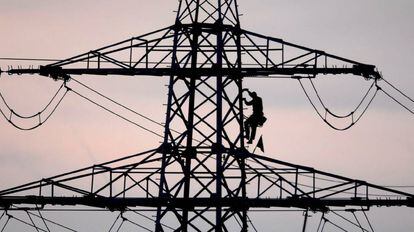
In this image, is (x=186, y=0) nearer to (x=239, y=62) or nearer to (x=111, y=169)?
(x=239, y=62)

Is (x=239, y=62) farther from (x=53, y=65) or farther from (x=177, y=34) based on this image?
(x=53, y=65)

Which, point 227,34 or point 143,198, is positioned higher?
point 227,34

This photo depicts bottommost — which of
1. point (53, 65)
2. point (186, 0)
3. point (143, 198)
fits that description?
point (143, 198)

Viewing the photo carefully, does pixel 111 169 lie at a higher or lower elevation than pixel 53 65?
lower

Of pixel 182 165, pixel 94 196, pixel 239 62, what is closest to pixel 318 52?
pixel 239 62

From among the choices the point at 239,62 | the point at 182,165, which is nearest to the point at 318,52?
the point at 239,62

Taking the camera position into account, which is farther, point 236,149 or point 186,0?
point 186,0
